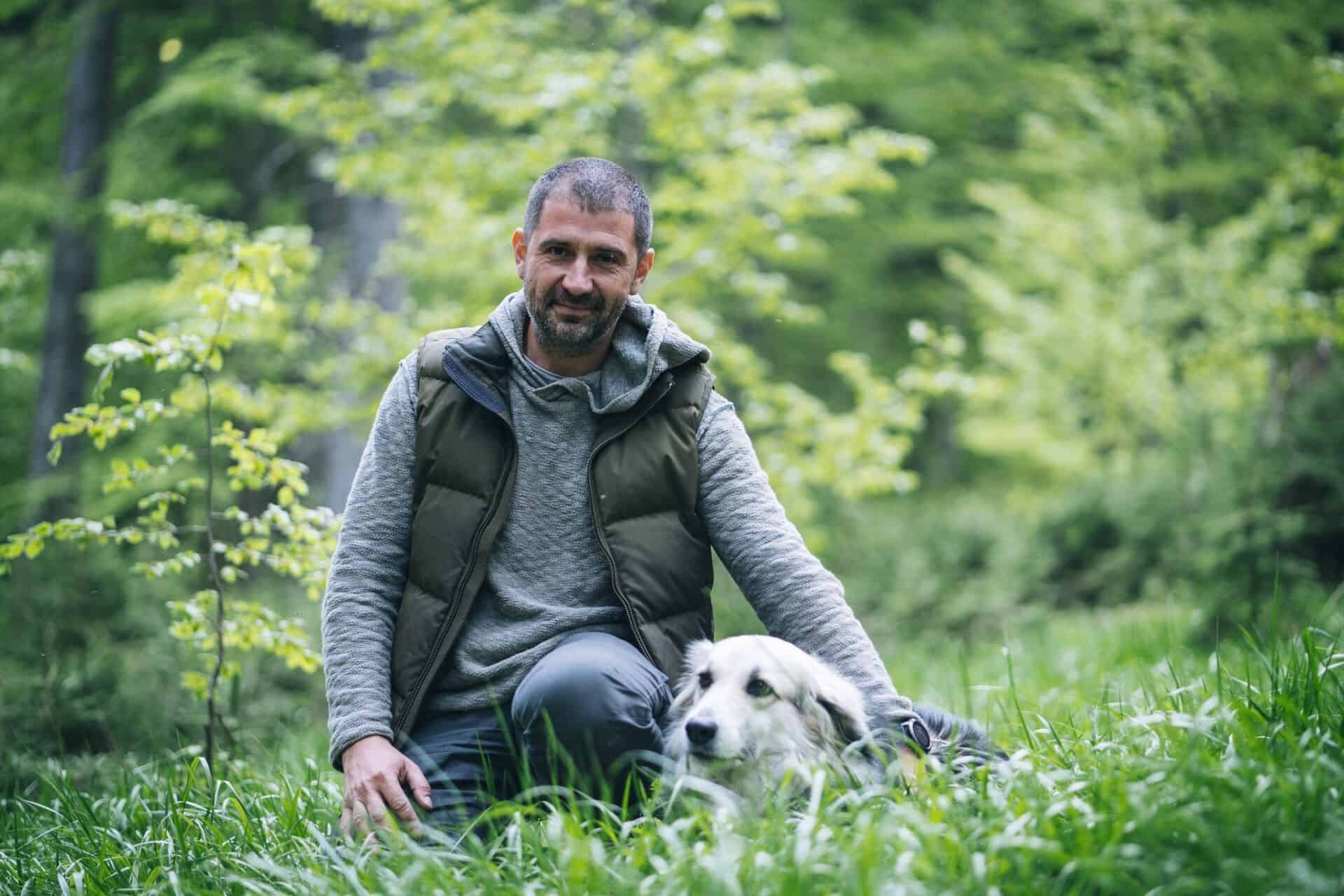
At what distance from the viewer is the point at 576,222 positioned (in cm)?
290

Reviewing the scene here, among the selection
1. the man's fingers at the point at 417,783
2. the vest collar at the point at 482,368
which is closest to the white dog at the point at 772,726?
the man's fingers at the point at 417,783

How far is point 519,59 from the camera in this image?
7.41 m

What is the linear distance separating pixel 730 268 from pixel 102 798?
5343mm

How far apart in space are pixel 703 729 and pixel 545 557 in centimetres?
68

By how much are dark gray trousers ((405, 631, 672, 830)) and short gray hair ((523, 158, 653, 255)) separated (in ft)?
3.59

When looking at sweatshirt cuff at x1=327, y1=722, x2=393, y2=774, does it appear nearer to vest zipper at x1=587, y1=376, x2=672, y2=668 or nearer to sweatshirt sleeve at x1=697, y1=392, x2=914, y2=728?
vest zipper at x1=587, y1=376, x2=672, y2=668

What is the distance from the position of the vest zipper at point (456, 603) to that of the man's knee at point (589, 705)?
10.3 inches

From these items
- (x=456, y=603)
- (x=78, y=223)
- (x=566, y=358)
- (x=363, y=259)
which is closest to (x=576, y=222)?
(x=566, y=358)

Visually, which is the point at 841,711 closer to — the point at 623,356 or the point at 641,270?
the point at 623,356

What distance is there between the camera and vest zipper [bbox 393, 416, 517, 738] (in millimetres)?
2748

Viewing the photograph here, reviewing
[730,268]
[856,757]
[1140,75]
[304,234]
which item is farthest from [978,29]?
[856,757]

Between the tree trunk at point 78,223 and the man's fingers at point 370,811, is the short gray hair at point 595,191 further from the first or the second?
the tree trunk at point 78,223

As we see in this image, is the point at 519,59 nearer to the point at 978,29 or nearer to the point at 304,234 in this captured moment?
→ the point at 304,234

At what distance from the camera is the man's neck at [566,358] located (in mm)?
3035
